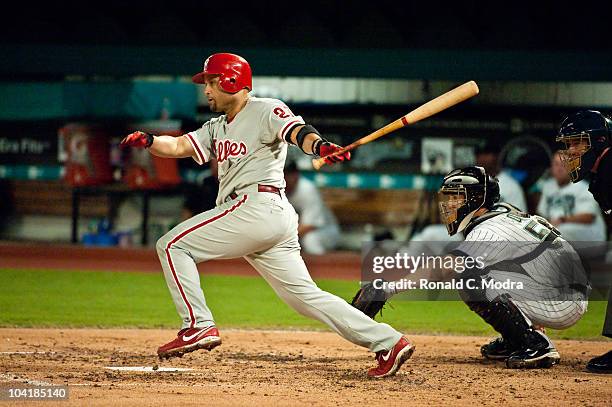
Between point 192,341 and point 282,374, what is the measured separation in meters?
0.57

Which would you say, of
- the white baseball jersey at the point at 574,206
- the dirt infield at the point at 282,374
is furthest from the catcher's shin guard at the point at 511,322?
the white baseball jersey at the point at 574,206

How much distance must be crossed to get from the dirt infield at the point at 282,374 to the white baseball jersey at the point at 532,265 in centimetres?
33

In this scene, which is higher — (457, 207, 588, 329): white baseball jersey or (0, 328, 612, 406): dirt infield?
(457, 207, 588, 329): white baseball jersey

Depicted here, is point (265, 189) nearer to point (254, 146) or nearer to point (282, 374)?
point (254, 146)

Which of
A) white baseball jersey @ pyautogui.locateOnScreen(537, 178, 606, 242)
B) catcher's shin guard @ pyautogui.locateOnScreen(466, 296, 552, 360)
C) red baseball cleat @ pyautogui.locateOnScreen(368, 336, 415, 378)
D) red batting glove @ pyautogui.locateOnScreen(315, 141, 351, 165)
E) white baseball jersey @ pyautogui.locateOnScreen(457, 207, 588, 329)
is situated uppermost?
red batting glove @ pyautogui.locateOnScreen(315, 141, 351, 165)

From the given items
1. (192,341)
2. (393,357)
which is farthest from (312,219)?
(192,341)

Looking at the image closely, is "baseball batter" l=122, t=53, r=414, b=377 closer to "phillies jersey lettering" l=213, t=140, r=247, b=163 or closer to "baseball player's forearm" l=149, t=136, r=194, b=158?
"phillies jersey lettering" l=213, t=140, r=247, b=163

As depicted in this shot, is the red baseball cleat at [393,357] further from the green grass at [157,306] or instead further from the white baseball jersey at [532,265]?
the green grass at [157,306]

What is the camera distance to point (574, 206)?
9945 mm

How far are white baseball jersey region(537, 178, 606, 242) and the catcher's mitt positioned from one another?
16.7ft

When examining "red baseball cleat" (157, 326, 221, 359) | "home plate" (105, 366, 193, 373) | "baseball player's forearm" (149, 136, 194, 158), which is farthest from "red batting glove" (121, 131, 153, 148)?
"home plate" (105, 366, 193, 373)

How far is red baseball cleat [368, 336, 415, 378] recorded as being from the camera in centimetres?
487

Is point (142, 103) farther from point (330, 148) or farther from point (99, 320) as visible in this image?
point (330, 148)

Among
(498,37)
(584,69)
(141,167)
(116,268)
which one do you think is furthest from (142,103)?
(584,69)
